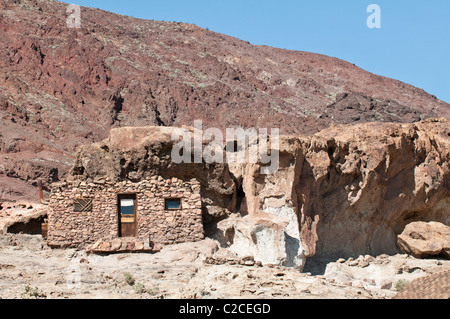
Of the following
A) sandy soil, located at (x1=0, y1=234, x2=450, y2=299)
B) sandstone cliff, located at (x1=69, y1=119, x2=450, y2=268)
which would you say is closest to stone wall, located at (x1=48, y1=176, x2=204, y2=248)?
sandy soil, located at (x1=0, y1=234, x2=450, y2=299)

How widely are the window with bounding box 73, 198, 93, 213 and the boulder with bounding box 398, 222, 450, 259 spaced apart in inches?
366

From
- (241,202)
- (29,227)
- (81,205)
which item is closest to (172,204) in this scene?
(81,205)

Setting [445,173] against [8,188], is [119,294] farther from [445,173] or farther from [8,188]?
[8,188]

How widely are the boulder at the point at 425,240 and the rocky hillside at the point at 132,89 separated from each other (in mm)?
18015

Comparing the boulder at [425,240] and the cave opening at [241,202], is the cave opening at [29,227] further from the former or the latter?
the boulder at [425,240]

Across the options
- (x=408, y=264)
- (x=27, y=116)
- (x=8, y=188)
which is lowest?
(x=408, y=264)

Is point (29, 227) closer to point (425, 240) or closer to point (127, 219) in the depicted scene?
point (127, 219)

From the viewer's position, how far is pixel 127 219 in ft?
52.2

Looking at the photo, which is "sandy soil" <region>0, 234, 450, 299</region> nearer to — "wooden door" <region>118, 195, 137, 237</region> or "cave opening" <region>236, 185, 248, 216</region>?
"wooden door" <region>118, 195, 137, 237</region>

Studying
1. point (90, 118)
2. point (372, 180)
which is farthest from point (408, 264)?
point (90, 118)

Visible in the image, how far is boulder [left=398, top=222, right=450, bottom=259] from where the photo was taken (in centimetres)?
1939

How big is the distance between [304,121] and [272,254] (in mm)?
39593

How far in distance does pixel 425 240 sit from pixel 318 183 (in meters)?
3.55
